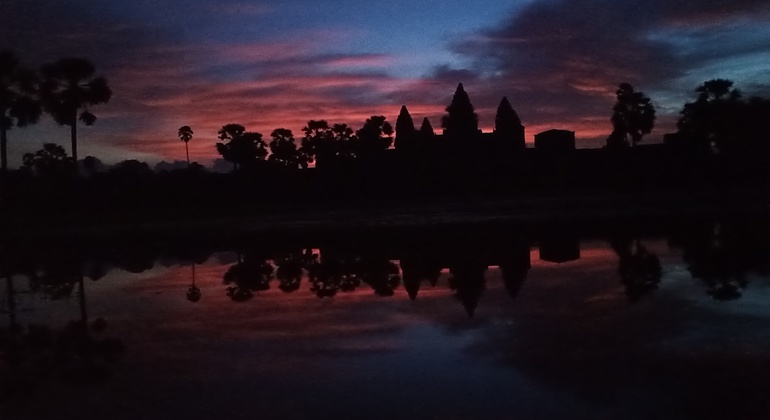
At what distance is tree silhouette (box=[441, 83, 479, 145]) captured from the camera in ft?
264

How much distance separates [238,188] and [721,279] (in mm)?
47574

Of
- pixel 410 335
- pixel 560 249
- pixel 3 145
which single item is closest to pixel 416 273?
pixel 560 249

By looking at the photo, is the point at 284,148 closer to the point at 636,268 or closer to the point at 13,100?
the point at 13,100

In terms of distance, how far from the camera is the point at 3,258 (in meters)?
25.5

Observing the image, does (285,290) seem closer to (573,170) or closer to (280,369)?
(280,369)

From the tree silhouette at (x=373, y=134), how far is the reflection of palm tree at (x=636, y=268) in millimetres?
81878

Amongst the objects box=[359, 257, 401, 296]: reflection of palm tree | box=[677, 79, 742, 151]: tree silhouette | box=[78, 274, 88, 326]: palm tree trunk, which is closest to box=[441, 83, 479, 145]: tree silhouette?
box=[677, 79, 742, 151]: tree silhouette

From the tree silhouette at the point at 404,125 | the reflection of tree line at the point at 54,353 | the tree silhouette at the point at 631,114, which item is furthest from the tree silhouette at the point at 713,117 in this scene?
the reflection of tree line at the point at 54,353

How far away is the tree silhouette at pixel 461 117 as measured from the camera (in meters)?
80.5

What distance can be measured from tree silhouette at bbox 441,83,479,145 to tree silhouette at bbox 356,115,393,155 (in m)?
18.5

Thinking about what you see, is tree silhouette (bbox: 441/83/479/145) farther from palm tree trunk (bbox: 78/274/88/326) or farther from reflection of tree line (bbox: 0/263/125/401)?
reflection of tree line (bbox: 0/263/125/401)

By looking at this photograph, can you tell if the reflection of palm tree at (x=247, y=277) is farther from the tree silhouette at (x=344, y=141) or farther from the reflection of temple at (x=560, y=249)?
the tree silhouette at (x=344, y=141)

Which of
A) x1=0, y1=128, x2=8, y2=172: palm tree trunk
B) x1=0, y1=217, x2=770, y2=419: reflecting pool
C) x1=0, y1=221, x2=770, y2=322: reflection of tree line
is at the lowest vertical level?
x1=0, y1=217, x2=770, y2=419: reflecting pool

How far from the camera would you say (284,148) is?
333 feet
